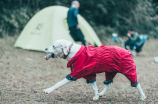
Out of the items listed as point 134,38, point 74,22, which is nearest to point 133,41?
point 134,38

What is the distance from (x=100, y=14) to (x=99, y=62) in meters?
13.1

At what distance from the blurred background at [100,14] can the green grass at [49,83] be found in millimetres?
4875

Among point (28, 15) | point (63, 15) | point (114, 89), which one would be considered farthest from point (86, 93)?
point (28, 15)

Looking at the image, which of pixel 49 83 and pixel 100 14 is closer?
pixel 49 83

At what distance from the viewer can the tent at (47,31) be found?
927 cm

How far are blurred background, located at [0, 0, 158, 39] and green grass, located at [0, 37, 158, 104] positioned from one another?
487cm

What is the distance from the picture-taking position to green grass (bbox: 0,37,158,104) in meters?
4.55

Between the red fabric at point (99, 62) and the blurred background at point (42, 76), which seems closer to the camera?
the red fabric at point (99, 62)

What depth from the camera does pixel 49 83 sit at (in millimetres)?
5793

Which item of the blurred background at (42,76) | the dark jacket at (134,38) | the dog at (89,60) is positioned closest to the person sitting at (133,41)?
the dark jacket at (134,38)

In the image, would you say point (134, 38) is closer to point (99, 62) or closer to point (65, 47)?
point (99, 62)

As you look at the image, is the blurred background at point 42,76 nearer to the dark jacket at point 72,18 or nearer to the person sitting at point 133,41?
the person sitting at point 133,41

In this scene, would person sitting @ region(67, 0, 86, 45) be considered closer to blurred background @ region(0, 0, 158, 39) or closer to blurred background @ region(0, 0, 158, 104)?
blurred background @ region(0, 0, 158, 104)

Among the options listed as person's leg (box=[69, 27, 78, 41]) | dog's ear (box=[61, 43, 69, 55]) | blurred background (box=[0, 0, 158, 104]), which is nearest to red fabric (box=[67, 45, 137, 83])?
dog's ear (box=[61, 43, 69, 55])
